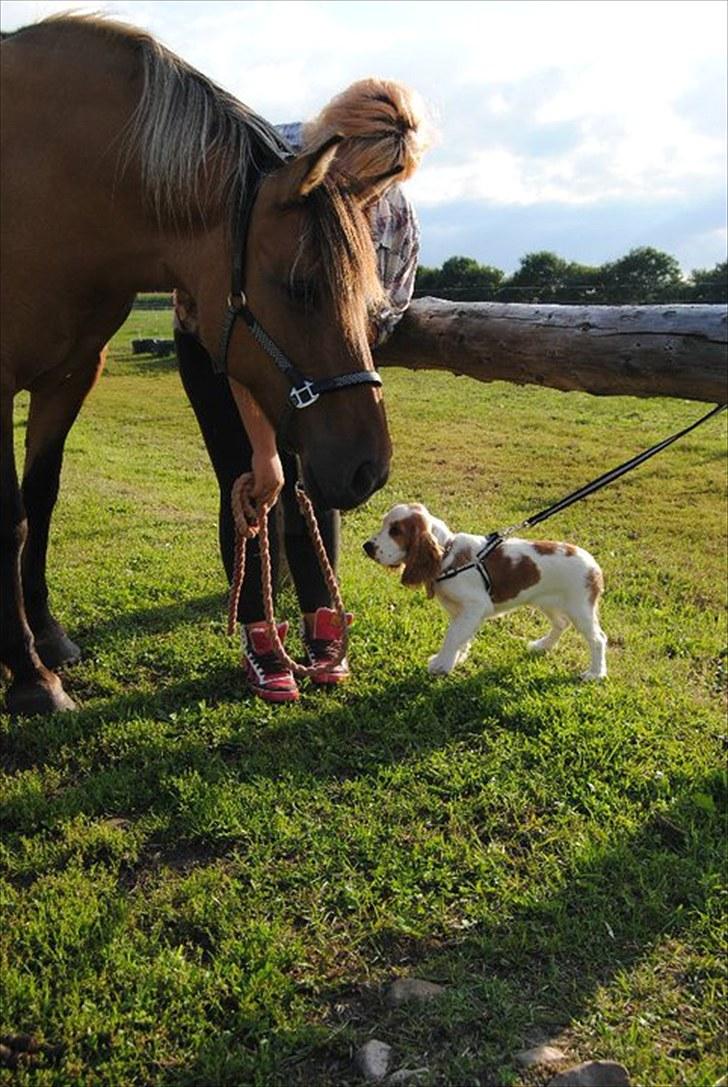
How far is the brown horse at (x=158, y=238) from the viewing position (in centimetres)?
277

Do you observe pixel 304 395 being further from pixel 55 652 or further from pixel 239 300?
pixel 55 652

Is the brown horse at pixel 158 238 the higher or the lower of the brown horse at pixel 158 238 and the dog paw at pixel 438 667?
the higher

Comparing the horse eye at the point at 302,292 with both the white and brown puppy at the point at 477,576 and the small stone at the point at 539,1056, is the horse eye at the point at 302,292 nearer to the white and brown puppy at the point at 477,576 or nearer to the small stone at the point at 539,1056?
the white and brown puppy at the point at 477,576

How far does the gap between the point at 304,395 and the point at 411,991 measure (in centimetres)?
167

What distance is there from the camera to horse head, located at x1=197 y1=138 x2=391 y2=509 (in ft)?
9.03

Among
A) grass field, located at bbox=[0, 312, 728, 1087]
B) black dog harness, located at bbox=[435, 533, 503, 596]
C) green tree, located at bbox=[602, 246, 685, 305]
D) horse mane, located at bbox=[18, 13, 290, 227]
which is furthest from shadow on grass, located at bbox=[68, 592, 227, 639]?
green tree, located at bbox=[602, 246, 685, 305]

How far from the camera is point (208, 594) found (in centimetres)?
530

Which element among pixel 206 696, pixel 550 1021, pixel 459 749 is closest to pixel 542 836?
pixel 459 749

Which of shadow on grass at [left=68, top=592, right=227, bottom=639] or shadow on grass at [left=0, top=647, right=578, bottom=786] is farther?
shadow on grass at [left=68, top=592, right=227, bottom=639]

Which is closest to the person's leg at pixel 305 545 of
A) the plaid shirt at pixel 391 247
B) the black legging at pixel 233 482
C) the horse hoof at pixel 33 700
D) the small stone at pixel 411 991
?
the black legging at pixel 233 482

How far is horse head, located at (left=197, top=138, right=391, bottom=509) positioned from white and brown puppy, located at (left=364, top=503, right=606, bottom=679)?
1.45 m

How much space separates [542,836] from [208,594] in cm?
279

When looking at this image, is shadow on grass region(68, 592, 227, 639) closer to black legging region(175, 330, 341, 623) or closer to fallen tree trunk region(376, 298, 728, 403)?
black legging region(175, 330, 341, 623)

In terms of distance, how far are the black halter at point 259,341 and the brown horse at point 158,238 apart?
0.02 m
